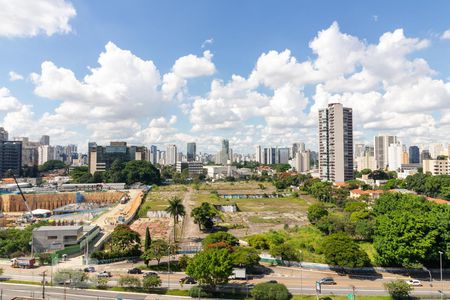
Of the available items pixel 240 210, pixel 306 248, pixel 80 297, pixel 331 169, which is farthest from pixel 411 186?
pixel 80 297

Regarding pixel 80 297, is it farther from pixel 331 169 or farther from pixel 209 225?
pixel 331 169

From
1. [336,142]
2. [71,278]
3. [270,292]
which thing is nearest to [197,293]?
[270,292]

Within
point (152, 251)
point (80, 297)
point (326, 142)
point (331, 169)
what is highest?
point (326, 142)

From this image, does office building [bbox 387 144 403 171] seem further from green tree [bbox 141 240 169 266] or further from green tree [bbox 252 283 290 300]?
green tree [bbox 252 283 290 300]

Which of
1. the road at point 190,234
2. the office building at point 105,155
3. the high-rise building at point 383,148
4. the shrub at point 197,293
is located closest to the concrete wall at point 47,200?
the road at point 190,234

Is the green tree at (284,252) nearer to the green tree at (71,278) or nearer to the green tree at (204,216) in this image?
the green tree at (204,216)

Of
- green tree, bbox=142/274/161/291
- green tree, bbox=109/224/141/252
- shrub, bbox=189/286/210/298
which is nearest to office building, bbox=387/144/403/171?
green tree, bbox=109/224/141/252
